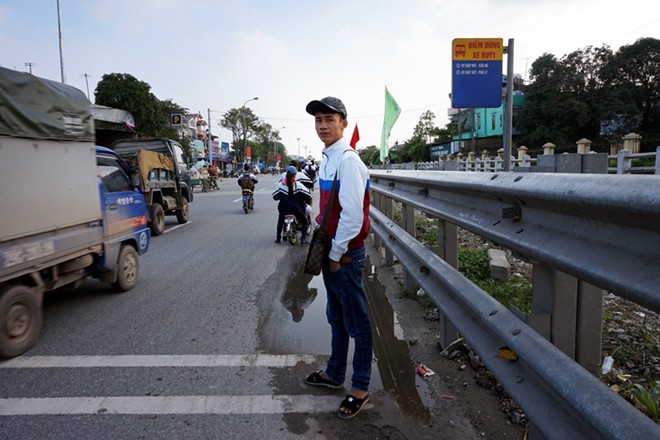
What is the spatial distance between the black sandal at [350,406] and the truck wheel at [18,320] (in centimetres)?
273

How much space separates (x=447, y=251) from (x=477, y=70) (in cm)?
453

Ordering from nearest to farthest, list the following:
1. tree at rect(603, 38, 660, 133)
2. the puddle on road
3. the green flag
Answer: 1. the puddle on road
2. the green flag
3. tree at rect(603, 38, 660, 133)

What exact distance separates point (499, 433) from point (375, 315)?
219cm

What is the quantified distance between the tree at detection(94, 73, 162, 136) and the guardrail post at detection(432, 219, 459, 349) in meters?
32.4

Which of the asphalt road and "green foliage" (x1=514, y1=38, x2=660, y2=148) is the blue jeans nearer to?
the asphalt road

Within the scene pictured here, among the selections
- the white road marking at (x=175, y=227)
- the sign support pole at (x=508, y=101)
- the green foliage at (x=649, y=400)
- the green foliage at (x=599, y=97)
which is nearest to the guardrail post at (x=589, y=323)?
the green foliage at (x=649, y=400)

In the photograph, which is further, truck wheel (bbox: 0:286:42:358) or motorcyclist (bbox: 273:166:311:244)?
motorcyclist (bbox: 273:166:311:244)

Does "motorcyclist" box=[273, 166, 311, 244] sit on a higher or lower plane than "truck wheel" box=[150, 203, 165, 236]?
higher

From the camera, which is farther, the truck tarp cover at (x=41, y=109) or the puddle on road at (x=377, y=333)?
the truck tarp cover at (x=41, y=109)

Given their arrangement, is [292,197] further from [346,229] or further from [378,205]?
[346,229]

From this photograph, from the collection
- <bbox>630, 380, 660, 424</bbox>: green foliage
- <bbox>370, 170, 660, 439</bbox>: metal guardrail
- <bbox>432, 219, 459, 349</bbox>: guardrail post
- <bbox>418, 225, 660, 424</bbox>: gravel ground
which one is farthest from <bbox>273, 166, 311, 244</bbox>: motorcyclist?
<bbox>630, 380, 660, 424</bbox>: green foliage

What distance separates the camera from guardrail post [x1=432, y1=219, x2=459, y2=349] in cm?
363

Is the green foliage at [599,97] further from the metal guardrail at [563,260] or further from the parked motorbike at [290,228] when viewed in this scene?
the metal guardrail at [563,260]

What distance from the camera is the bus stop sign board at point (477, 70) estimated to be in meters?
7.11
